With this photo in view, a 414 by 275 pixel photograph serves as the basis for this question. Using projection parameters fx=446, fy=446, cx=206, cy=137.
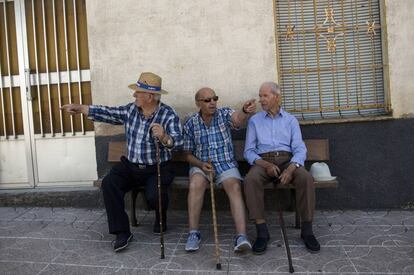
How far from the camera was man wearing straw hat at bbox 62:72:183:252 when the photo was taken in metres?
4.12

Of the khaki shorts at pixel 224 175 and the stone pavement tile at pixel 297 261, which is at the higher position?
the khaki shorts at pixel 224 175

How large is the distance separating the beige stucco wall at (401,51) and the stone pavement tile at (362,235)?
1.41 metres

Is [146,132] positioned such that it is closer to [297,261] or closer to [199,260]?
[199,260]

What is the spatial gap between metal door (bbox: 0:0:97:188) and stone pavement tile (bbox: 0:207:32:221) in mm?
368

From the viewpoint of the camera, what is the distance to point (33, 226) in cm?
466

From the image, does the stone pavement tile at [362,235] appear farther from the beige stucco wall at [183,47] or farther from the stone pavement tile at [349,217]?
the beige stucco wall at [183,47]

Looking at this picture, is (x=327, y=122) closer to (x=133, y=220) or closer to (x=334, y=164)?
(x=334, y=164)

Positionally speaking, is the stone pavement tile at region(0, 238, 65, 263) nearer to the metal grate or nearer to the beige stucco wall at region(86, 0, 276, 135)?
the metal grate

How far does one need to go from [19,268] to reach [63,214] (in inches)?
56.9

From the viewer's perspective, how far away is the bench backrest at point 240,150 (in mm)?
4711

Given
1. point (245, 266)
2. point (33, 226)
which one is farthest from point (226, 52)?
point (33, 226)

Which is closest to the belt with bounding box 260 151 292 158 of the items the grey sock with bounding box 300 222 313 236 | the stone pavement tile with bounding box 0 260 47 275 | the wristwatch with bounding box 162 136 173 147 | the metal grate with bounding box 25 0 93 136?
the grey sock with bounding box 300 222 313 236

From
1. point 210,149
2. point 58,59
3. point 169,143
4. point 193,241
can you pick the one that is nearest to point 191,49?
point 210,149

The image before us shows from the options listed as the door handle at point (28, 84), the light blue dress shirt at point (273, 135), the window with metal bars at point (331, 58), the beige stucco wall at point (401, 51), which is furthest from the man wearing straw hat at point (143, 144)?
the beige stucco wall at point (401, 51)
